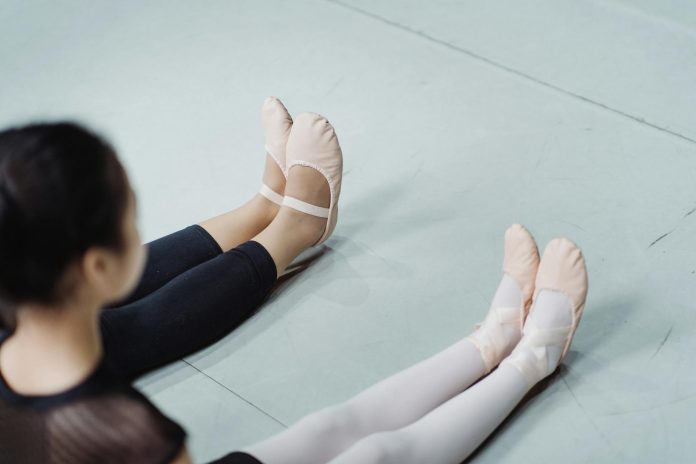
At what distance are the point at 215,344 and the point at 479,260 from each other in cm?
51

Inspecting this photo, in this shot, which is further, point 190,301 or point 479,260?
point 479,260

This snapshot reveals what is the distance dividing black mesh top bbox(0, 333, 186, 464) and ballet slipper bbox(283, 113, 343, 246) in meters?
0.71

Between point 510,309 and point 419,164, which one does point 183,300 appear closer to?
point 510,309

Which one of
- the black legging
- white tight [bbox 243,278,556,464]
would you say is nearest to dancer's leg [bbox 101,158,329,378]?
the black legging

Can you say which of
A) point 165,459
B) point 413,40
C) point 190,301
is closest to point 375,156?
point 413,40

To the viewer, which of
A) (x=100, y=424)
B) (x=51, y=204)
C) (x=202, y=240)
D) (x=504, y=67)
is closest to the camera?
(x=51, y=204)

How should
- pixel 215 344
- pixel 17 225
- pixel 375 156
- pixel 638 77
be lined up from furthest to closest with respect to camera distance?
pixel 638 77
pixel 375 156
pixel 215 344
pixel 17 225

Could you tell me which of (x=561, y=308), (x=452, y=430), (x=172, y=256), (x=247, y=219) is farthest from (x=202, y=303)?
(x=561, y=308)

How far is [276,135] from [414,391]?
0.58 meters

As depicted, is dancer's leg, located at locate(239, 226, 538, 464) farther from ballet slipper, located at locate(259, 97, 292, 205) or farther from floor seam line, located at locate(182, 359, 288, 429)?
ballet slipper, located at locate(259, 97, 292, 205)

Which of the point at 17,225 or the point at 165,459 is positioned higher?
the point at 17,225

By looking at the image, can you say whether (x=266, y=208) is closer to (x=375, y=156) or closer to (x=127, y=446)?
→ (x=375, y=156)

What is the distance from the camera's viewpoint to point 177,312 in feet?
4.55

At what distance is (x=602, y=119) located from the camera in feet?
6.39
